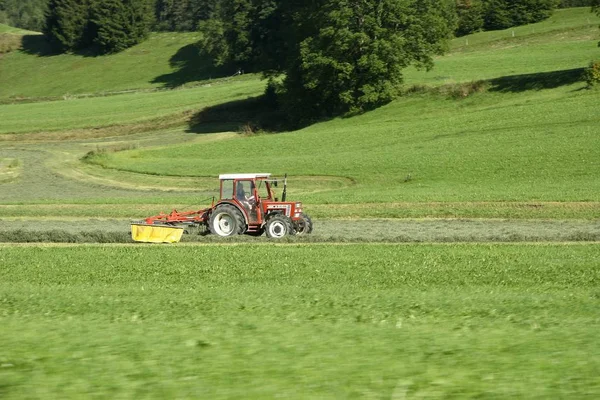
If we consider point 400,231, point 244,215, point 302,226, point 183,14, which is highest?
point 183,14

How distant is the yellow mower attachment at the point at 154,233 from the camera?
79.8ft

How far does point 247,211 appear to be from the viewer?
25312 mm

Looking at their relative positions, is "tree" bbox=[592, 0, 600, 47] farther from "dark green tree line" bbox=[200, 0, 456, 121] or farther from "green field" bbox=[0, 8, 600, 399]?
"dark green tree line" bbox=[200, 0, 456, 121]

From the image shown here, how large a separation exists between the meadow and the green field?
4 centimetres

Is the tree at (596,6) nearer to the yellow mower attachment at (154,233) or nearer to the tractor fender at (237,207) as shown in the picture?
the tractor fender at (237,207)

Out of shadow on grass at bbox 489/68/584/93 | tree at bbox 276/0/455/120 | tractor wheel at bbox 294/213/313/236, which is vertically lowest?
tractor wheel at bbox 294/213/313/236

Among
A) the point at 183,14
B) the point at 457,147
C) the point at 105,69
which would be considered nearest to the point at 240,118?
the point at 457,147

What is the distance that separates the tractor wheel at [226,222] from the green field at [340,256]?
715mm

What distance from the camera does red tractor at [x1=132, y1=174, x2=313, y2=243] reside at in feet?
81.8

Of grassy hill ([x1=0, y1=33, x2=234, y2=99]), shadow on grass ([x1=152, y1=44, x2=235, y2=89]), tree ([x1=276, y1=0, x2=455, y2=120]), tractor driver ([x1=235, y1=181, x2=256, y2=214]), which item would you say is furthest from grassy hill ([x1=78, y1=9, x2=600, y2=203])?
grassy hill ([x1=0, y1=33, x2=234, y2=99])

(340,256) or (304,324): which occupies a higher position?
(304,324)

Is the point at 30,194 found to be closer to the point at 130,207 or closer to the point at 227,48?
the point at 130,207

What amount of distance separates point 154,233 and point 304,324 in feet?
49.8

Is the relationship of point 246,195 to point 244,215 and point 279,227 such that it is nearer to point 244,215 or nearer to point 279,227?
point 244,215
